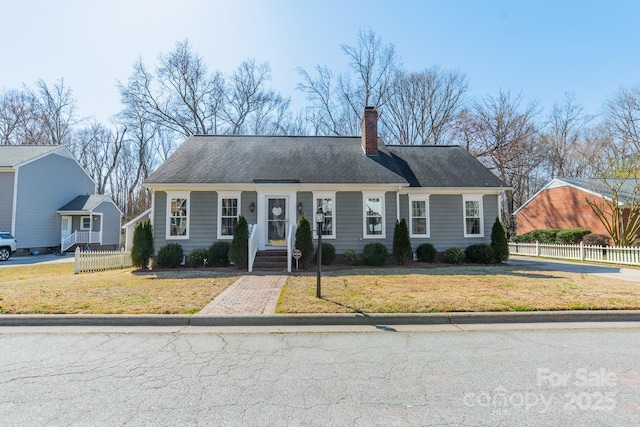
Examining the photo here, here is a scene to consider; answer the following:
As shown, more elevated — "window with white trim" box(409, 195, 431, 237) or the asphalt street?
A: "window with white trim" box(409, 195, 431, 237)

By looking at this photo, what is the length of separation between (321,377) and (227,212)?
10.4m

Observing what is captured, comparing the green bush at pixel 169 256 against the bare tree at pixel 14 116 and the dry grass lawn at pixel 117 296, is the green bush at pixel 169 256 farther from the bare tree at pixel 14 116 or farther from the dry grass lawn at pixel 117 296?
the bare tree at pixel 14 116

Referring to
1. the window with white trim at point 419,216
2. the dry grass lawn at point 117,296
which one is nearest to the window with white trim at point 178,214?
the dry grass lawn at point 117,296

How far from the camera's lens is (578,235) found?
66.9 feet

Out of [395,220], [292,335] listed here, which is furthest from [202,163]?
[292,335]

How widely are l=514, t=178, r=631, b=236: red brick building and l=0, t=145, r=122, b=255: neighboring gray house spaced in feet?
110

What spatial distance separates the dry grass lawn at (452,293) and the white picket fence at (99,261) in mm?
8379

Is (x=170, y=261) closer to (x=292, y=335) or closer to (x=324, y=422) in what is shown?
(x=292, y=335)

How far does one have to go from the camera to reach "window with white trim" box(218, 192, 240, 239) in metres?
12.9

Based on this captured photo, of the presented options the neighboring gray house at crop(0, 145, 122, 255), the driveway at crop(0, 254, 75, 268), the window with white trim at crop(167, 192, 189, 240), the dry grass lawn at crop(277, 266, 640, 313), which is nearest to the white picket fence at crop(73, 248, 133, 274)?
the window with white trim at crop(167, 192, 189, 240)

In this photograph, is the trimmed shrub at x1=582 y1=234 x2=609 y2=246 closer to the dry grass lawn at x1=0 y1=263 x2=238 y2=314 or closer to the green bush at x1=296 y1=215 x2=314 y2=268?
the green bush at x1=296 y1=215 x2=314 y2=268

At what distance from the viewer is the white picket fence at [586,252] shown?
44.3 feet

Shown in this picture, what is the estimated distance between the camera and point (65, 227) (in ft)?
76.2

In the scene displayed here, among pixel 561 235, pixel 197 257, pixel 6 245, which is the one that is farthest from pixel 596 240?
pixel 6 245
